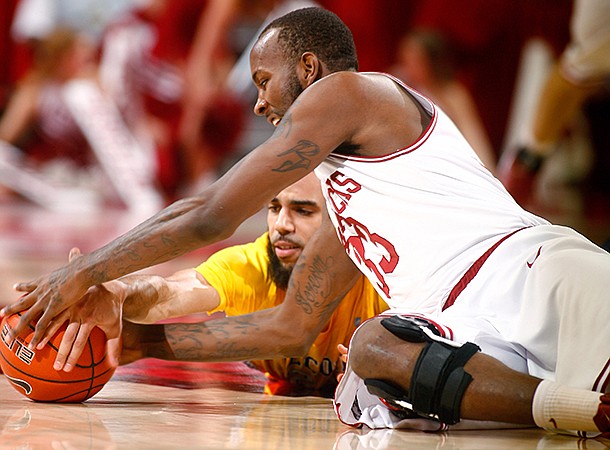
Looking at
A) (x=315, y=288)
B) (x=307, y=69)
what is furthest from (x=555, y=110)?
(x=307, y=69)

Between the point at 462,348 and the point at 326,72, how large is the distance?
997 mm

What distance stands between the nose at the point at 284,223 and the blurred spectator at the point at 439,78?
7.39 meters

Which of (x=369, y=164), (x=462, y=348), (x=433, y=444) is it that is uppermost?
(x=369, y=164)

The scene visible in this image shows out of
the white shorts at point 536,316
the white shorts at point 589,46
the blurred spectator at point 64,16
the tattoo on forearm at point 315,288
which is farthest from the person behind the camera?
the blurred spectator at point 64,16

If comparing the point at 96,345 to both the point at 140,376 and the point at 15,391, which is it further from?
the point at 140,376

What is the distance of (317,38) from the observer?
3.11m

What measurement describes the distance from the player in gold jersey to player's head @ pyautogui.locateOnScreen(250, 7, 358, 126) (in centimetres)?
64

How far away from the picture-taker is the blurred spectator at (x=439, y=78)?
10.9 m

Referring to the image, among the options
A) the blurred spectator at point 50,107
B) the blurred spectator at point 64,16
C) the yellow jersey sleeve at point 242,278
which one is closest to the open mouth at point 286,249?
the yellow jersey sleeve at point 242,278

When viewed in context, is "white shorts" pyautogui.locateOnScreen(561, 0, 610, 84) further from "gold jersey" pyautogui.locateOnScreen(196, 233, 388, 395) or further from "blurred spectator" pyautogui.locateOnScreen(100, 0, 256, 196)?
"gold jersey" pyautogui.locateOnScreen(196, 233, 388, 395)

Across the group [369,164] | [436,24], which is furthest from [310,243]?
[436,24]

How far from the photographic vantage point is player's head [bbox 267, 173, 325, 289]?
12.2 feet

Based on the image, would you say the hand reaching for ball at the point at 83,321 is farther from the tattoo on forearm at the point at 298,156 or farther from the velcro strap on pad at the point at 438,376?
the velcro strap on pad at the point at 438,376

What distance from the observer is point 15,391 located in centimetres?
340
